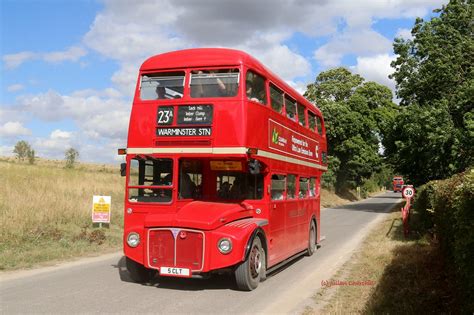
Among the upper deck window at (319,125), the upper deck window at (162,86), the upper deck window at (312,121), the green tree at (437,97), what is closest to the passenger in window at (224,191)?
the upper deck window at (162,86)

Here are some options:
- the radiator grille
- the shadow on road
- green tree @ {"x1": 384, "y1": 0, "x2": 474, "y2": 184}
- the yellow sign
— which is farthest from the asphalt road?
green tree @ {"x1": 384, "y1": 0, "x2": 474, "y2": 184}

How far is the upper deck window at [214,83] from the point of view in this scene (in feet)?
27.6

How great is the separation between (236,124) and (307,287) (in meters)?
3.21

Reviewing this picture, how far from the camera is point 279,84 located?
10.3 m

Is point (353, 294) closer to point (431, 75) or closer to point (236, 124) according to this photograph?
point (236, 124)

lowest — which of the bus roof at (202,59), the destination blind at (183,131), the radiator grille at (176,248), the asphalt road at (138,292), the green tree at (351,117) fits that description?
the asphalt road at (138,292)

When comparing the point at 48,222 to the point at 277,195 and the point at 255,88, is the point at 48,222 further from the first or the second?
the point at 255,88

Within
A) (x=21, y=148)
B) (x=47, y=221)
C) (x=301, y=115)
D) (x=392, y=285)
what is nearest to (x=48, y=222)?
(x=47, y=221)

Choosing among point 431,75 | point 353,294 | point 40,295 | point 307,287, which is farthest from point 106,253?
point 431,75

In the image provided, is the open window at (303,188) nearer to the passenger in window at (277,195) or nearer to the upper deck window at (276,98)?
the passenger in window at (277,195)

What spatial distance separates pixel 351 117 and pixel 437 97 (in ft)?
55.4

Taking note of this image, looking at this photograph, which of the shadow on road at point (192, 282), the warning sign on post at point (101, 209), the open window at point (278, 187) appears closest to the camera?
the shadow on road at point (192, 282)

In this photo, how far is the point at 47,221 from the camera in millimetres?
14258

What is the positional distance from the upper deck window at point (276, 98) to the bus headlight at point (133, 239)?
384cm
